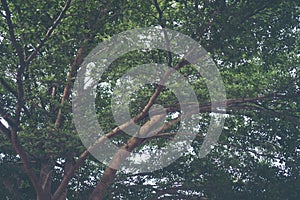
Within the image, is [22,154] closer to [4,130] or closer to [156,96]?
[4,130]

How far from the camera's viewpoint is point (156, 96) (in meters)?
17.5

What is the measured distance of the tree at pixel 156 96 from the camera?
50.5ft

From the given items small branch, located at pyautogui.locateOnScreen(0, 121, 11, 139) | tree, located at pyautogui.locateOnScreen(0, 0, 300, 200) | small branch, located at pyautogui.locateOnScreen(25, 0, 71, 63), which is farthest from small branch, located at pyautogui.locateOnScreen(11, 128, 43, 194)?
small branch, located at pyautogui.locateOnScreen(25, 0, 71, 63)

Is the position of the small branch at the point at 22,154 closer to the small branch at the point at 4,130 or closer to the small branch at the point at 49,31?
the small branch at the point at 4,130

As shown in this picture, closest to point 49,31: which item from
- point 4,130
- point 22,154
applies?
point 4,130

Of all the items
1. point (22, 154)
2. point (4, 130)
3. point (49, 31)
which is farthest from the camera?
point (22, 154)

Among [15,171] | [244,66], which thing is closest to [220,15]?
[244,66]

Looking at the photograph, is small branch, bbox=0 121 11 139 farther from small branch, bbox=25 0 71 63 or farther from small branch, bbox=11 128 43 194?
small branch, bbox=25 0 71 63

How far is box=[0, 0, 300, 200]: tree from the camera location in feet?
50.5

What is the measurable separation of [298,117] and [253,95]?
1.86 m

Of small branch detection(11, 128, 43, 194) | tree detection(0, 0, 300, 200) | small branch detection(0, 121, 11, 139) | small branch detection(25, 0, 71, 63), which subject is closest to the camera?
small branch detection(25, 0, 71, 63)

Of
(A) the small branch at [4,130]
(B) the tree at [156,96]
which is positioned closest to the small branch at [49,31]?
(B) the tree at [156,96]

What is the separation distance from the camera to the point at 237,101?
61.4 feet

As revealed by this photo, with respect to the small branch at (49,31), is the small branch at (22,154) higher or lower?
lower
